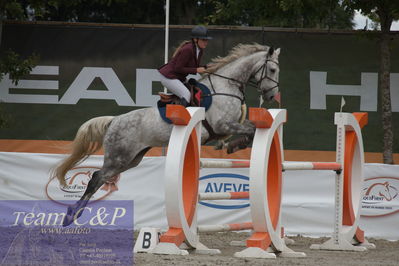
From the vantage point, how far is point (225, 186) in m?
8.96

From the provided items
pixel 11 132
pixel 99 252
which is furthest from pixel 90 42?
pixel 99 252

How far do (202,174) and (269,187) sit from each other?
2.73m

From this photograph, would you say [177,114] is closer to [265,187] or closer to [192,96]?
[265,187]

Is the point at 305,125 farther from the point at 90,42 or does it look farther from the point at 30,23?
the point at 30,23

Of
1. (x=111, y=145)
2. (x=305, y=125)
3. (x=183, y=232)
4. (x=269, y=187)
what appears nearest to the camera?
(x=183, y=232)

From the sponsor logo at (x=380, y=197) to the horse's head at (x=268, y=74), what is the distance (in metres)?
1.82

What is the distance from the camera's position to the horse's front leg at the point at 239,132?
7.43 meters

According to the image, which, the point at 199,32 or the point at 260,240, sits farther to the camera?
the point at 199,32

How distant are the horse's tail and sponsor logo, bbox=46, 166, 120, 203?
843 millimetres

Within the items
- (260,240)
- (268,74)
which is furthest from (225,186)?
(260,240)

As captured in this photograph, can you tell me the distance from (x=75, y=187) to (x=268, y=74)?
9.14 ft

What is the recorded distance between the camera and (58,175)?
822 cm

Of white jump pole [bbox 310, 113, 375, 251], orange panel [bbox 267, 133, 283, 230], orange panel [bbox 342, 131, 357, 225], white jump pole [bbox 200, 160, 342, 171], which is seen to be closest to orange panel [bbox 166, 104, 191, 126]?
white jump pole [bbox 200, 160, 342, 171]

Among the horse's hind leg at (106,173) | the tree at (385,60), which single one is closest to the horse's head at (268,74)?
the horse's hind leg at (106,173)
